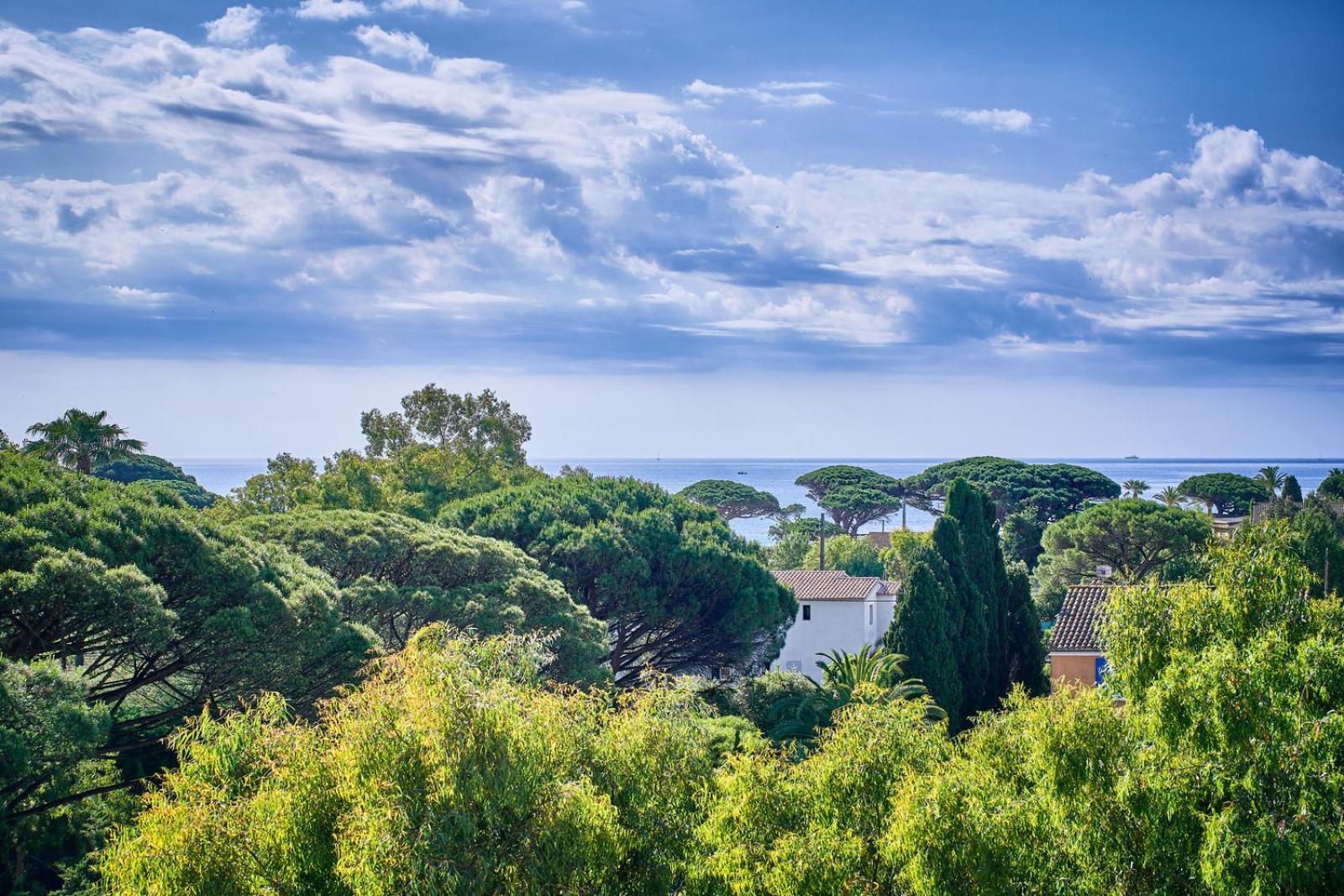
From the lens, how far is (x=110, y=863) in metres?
12.0

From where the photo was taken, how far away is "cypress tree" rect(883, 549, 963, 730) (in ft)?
116

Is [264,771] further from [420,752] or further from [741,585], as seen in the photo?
[741,585]

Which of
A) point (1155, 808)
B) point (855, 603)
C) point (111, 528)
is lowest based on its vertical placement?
point (855, 603)

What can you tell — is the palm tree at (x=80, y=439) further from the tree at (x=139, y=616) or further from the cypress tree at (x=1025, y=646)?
the cypress tree at (x=1025, y=646)

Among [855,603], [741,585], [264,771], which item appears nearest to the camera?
[264,771]

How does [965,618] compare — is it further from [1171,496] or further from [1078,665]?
[1171,496]

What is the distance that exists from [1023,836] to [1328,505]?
211 feet

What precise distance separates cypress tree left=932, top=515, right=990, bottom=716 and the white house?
10.5m

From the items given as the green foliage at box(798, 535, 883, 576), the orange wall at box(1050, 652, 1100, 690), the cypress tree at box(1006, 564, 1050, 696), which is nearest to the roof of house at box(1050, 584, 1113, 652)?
the orange wall at box(1050, 652, 1100, 690)

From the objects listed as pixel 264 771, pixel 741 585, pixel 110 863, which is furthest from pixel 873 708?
pixel 741 585

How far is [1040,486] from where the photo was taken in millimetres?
90812

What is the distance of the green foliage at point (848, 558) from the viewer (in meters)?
72.6

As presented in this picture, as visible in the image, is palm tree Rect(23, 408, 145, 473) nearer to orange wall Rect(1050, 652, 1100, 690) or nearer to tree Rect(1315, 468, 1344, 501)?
orange wall Rect(1050, 652, 1100, 690)

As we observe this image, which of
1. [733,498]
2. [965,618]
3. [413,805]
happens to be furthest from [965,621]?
[733,498]
